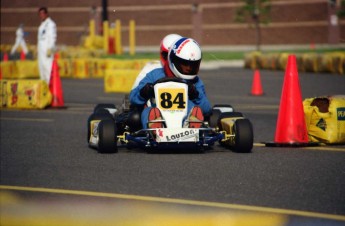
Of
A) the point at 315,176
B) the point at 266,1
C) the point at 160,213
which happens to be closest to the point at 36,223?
the point at 160,213

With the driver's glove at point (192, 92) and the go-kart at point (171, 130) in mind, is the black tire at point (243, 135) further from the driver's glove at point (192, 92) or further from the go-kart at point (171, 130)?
the driver's glove at point (192, 92)

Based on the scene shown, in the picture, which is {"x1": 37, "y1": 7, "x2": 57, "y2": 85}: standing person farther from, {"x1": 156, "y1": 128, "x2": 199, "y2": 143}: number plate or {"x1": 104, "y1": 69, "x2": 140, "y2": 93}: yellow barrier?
{"x1": 156, "y1": 128, "x2": 199, "y2": 143}: number plate

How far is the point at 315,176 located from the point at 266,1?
51.6 meters

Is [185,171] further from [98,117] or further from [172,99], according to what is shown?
[98,117]

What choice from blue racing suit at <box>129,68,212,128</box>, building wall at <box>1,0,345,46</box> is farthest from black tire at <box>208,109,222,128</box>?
building wall at <box>1,0,345,46</box>

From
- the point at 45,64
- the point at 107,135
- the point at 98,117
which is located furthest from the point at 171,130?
the point at 45,64

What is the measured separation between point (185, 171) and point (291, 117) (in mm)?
2339

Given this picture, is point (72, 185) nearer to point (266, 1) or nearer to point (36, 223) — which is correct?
point (36, 223)

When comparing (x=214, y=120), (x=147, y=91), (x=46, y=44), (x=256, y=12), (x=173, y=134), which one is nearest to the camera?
(x=173, y=134)

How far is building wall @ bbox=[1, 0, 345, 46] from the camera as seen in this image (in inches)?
2480

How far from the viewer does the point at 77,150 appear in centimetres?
1103

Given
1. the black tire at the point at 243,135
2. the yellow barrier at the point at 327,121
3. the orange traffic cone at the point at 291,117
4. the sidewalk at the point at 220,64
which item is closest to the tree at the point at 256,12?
the sidewalk at the point at 220,64

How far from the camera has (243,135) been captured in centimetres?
1031

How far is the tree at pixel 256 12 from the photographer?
58344 mm
